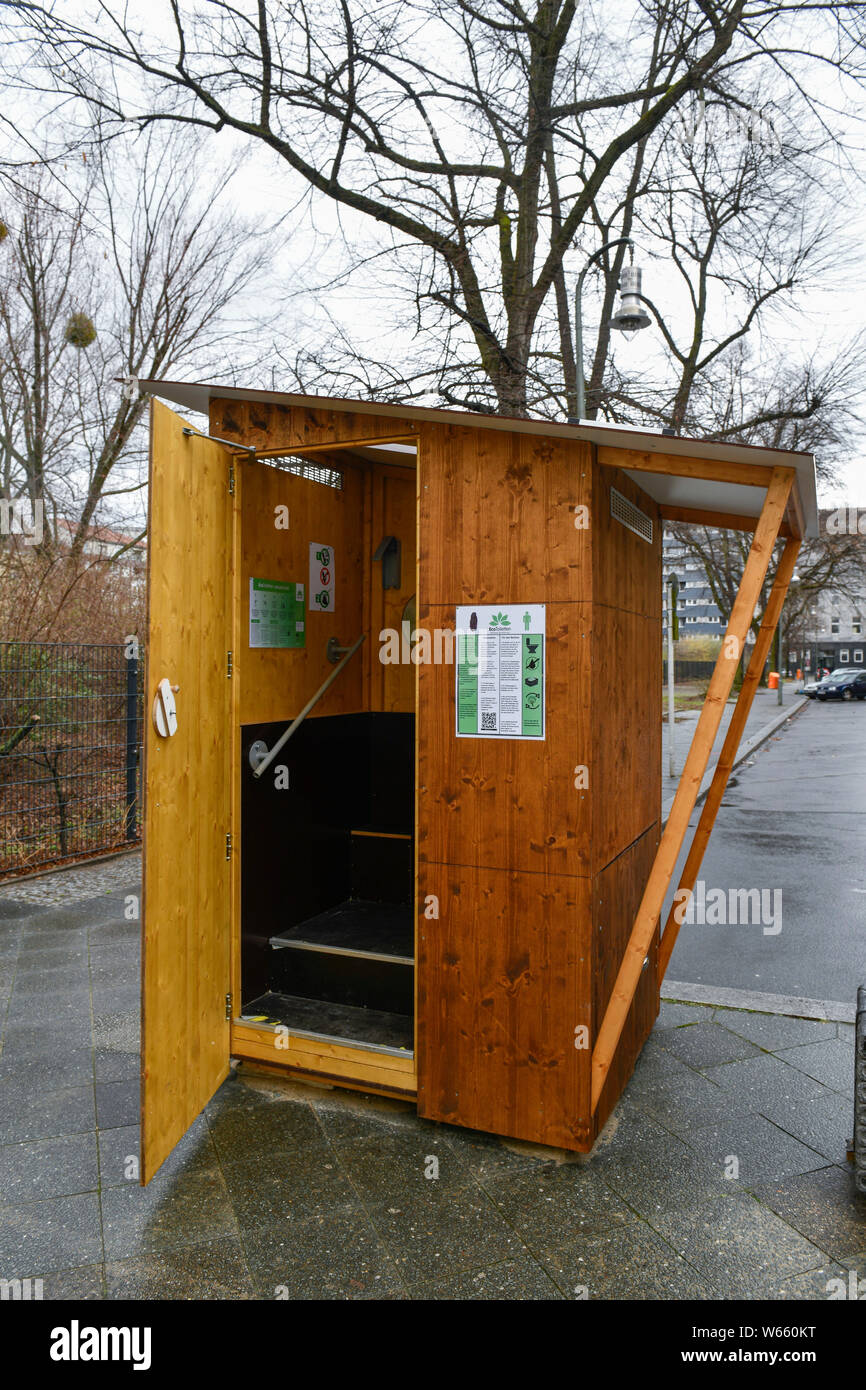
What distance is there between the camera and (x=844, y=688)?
37.7 metres

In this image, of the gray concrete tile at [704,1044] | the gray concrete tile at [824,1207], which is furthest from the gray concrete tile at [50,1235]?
the gray concrete tile at [704,1044]

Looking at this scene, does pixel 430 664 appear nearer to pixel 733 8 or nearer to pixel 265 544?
pixel 265 544

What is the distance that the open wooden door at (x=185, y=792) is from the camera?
3100mm

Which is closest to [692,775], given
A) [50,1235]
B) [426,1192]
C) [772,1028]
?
[426,1192]

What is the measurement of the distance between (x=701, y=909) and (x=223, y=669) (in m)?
4.72

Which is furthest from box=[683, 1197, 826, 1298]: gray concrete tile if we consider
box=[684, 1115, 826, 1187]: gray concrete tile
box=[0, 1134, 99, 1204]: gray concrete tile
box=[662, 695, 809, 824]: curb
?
box=[662, 695, 809, 824]: curb

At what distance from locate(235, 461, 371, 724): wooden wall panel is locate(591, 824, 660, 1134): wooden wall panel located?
5.66 ft

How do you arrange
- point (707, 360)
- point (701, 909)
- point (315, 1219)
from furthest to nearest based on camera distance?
point (707, 360) → point (701, 909) → point (315, 1219)

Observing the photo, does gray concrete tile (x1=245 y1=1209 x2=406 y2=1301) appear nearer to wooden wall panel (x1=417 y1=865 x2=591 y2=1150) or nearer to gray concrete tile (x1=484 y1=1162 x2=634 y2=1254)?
gray concrete tile (x1=484 y1=1162 x2=634 y2=1254)

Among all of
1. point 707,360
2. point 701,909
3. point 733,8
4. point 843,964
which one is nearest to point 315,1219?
point 843,964

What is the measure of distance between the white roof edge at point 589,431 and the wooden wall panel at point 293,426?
0.04 m

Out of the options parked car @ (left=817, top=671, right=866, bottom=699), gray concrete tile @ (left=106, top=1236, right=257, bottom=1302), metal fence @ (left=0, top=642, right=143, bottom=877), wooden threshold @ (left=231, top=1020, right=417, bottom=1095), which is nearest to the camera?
gray concrete tile @ (left=106, top=1236, right=257, bottom=1302)

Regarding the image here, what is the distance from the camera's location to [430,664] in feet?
11.2

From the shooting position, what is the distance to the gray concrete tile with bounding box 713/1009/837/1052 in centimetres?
421
